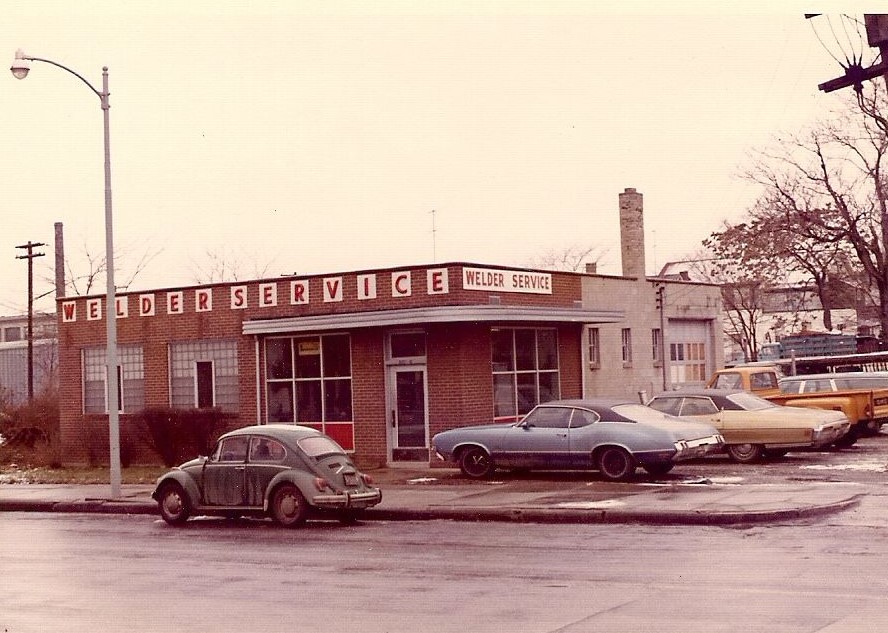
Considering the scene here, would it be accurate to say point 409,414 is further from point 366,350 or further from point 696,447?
point 696,447

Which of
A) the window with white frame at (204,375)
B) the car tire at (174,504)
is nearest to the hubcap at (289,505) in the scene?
the car tire at (174,504)

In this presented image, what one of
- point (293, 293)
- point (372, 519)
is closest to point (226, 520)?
point (372, 519)

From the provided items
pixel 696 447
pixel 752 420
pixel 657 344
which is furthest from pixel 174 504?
pixel 657 344

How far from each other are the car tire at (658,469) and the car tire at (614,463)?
1.60 ft

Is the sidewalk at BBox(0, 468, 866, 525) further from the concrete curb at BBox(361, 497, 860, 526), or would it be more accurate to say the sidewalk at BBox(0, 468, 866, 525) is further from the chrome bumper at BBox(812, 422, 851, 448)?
the chrome bumper at BBox(812, 422, 851, 448)

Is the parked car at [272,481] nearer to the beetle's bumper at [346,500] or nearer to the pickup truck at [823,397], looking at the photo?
the beetle's bumper at [346,500]

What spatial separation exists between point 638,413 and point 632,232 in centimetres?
1618

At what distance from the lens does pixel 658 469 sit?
72.5 ft

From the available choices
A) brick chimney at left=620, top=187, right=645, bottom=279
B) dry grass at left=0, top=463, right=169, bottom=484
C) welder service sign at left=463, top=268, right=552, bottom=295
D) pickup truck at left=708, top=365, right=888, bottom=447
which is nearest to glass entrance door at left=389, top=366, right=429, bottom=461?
welder service sign at left=463, top=268, right=552, bottom=295

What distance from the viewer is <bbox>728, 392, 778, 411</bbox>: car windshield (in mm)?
24812

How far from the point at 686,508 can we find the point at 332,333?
1307cm

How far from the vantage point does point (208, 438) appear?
98.5 feet

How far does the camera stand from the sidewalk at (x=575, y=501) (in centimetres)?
1673

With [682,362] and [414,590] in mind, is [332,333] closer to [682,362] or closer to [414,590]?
[682,362]
